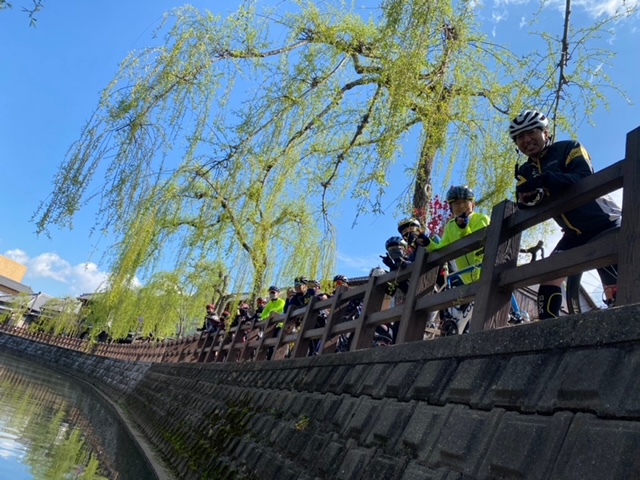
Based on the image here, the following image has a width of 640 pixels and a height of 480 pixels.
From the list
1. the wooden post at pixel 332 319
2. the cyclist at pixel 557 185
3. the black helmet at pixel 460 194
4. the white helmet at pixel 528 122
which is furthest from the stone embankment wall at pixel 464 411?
the black helmet at pixel 460 194

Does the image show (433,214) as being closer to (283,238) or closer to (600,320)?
(283,238)

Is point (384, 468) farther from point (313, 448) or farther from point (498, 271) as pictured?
point (498, 271)

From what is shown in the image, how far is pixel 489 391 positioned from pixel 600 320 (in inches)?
22.8

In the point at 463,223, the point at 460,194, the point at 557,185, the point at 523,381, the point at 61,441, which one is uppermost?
the point at 460,194

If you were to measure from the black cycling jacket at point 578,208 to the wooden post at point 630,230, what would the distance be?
0.37 metres

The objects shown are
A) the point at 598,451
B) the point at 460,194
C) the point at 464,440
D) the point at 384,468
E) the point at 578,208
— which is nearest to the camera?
the point at 598,451

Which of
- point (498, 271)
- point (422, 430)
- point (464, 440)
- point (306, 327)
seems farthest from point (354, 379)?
point (306, 327)

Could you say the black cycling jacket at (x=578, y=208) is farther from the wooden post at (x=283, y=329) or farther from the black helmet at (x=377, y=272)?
the wooden post at (x=283, y=329)

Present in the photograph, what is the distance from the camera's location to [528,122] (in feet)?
10.5

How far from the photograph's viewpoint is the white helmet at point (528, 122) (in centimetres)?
317

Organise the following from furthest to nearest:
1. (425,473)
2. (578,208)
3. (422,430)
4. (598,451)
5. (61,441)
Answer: (61,441), (578,208), (422,430), (425,473), (598,451)

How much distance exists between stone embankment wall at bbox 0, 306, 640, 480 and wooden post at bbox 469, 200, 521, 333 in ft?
1.02

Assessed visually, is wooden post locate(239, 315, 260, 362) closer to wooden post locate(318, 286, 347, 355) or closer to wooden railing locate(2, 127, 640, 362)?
wooden railing locate(2, 127, 640, 362)

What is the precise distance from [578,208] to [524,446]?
55.6 inches
